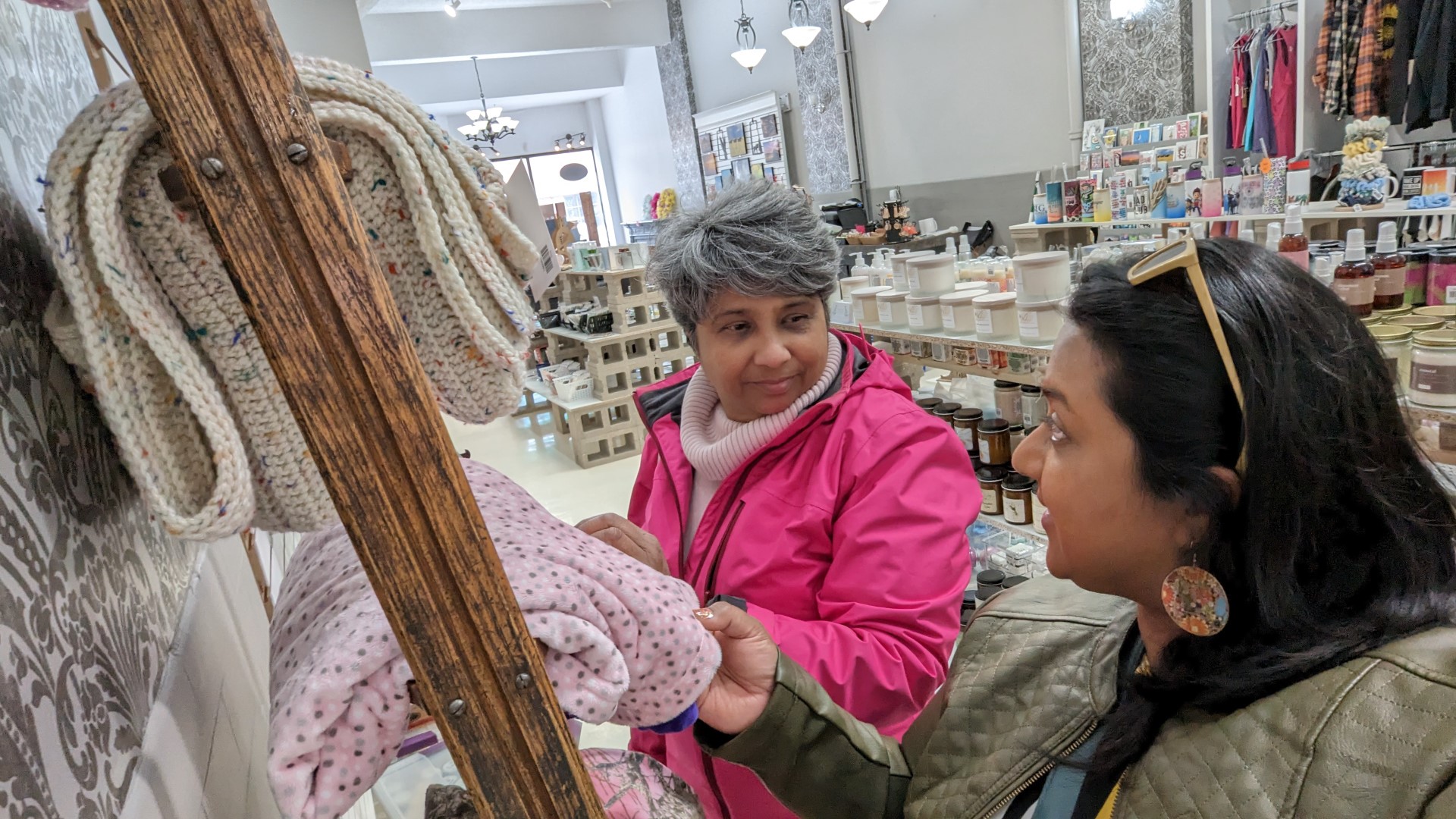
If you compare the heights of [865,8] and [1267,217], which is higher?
[865,8]

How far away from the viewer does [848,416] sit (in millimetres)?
1511

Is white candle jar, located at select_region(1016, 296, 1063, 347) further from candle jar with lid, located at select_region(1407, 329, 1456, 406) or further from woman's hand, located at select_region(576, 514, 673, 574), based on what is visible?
woman's hand, located at select_region(576, 514, 673, 574)

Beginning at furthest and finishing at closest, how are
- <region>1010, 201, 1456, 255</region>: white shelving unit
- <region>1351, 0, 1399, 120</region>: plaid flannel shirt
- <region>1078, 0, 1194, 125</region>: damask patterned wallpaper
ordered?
<region>1078, 0, 1194, 125</region>: damask patterned wallpaper, <region>1351, 0, 1399, 120</region>: plaid flannel shirt, <region>1010, 201, 1456, 255</region>: white shelving unit

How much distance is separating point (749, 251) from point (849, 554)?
0.56 meters

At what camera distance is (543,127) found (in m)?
16.6

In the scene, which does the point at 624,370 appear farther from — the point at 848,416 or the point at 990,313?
the point at 848,416

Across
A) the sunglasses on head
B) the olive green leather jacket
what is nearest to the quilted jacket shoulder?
the olive green leather jacket

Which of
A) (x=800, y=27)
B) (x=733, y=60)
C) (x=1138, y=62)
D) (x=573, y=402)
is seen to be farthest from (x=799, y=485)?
(x=733, y=60)

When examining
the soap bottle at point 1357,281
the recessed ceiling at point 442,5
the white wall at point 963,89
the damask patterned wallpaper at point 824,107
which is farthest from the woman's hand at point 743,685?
the damask patterned wallpaper at point 824,107

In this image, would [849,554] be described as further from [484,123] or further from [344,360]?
[484,123]

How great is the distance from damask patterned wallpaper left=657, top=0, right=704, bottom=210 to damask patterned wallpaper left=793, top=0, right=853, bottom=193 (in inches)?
89.7

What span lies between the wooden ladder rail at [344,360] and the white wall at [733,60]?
402 inches

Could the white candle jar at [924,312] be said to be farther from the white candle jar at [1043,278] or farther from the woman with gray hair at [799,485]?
the woman with gray hair at [799,485]

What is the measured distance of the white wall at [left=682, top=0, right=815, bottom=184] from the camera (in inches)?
412
